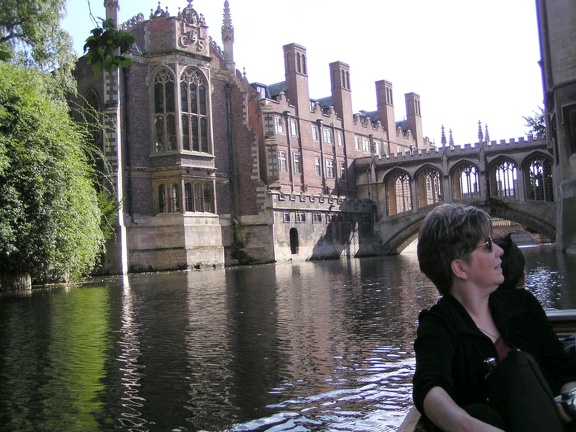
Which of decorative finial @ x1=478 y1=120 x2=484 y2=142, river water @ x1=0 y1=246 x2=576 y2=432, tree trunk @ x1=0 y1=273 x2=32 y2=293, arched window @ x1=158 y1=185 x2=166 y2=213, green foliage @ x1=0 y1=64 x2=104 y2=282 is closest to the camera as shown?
river water @ x1=0 y1=246 x2=576 y2=432

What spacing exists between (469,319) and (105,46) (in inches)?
123

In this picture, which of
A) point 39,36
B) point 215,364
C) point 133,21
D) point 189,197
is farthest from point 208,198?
point 215,364

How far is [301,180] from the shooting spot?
4256cm

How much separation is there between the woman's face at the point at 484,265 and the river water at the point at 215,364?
1575 millimetres

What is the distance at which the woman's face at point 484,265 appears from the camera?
8.50 ft

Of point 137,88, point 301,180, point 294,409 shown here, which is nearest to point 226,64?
point 137,88

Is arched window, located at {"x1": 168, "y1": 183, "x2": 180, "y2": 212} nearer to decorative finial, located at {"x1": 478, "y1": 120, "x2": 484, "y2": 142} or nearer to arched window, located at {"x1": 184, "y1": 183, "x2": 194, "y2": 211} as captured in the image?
arched window, located at {"x1": 184, "y1": 183, "x2": 194, "y2": 211}

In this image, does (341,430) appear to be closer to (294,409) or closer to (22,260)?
(294,409)

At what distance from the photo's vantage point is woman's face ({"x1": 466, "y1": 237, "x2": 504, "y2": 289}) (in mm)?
2590

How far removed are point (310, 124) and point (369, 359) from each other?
3856 cm

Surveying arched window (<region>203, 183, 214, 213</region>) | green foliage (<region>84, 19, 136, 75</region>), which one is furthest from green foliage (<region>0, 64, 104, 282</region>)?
arched window (<region>203, 183, 214, 213</region>)

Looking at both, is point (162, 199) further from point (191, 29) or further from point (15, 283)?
point (15, 283)

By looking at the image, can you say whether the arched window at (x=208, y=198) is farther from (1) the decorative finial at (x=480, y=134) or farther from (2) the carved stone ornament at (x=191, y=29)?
(1) the decorative finial at (x=480, y=134)

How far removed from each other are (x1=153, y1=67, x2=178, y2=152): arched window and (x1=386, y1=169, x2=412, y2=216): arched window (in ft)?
65.8
